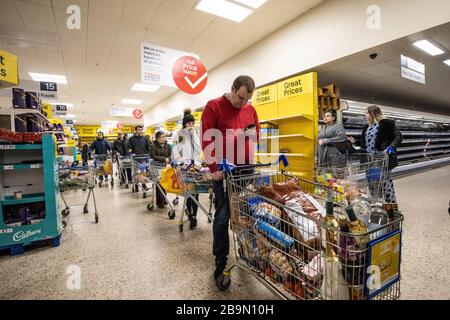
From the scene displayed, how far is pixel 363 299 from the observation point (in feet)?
3.34

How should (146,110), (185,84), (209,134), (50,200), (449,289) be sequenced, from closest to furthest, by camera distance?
(449,289)
(209,134)
(50,200)
(185,84)
(146,110)

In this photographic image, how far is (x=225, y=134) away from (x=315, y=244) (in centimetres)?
Result: 107

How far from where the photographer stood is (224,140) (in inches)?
75.3

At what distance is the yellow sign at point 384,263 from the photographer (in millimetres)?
1008

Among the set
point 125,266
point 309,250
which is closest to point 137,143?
point 125,266

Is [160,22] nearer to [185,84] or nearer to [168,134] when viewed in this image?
[185,84]

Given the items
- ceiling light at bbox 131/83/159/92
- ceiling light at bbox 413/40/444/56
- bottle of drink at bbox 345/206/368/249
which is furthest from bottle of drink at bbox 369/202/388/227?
ceiling light at bbox 131/83/159/92

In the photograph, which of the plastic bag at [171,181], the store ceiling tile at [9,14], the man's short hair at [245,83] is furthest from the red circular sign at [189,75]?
the man's short hair at [245,83]

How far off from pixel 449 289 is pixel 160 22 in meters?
5.86

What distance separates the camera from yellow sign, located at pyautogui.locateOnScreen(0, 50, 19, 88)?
313cm

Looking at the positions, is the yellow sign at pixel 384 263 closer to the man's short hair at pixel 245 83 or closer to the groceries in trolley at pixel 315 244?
the groceries in trolley at pixel 315 244

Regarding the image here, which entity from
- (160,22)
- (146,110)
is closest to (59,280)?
(160,22)

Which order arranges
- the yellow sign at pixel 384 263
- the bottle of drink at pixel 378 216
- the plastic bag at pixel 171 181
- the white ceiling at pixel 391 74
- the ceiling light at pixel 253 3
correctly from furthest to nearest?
the ceiling light at pixel 253 3 → the white ceiling at pixel 391 74 → the plastic bag at pixel 171 181 → the bottle of drink at pixel 378 216 → the yellow sign at pixel 384 263

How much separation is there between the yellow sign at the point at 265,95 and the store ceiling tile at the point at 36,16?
443 cm
